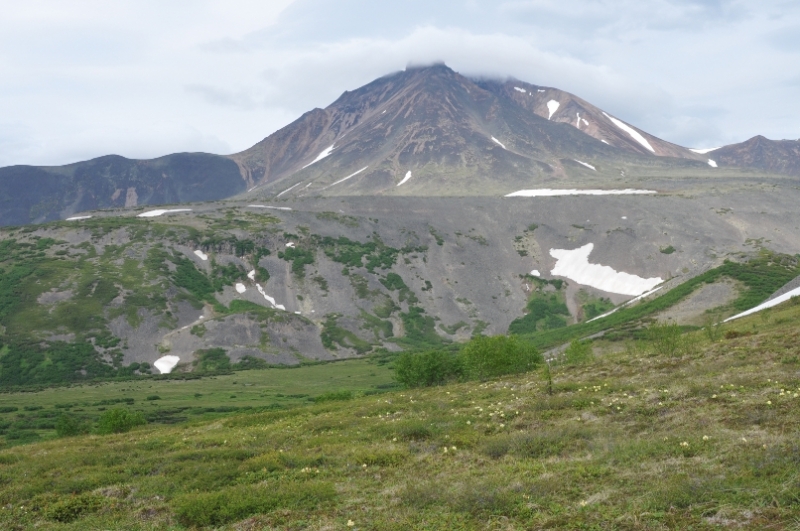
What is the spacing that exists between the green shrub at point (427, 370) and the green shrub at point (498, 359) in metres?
1.31

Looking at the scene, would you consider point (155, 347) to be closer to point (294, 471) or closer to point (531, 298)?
point (531, 298)

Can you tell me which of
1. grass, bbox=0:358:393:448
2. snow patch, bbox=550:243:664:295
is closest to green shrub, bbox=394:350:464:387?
grass, bbox=0:358:393:448

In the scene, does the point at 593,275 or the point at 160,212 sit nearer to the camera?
the point at 593,275

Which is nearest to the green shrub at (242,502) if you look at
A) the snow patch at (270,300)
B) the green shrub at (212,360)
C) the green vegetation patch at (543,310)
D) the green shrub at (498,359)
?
the green shrub at (498,359)

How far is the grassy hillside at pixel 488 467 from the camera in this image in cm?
1250

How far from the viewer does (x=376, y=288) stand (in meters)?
130

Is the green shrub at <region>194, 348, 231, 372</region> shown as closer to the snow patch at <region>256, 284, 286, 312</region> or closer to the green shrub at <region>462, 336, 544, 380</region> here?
the snow patch at <region>256, 284, 286, 312</region>

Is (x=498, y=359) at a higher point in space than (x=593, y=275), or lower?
lower

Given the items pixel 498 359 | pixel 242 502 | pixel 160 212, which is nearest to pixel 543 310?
pixel 498 359

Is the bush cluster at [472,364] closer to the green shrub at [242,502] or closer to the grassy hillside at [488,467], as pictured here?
the grassy hillside at [488,467]

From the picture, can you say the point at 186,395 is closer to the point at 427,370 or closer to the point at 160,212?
the point at 427,370

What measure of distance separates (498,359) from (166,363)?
216 ft

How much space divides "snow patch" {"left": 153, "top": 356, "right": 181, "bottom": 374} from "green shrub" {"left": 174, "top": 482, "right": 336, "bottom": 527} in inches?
3437

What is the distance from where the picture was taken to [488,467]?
54.6 feet
